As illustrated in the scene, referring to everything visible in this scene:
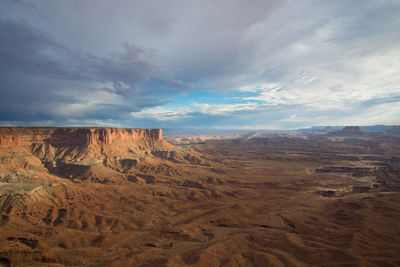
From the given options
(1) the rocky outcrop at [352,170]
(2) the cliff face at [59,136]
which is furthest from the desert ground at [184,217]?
(1) the rocky outcrop at [352,170]

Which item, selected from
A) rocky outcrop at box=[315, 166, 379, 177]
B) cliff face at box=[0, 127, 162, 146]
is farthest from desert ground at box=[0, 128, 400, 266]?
rocky outcrop at box=[315, 166, 379, 177]

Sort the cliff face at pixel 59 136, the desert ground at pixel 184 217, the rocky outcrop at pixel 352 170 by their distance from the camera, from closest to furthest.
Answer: the desert ground at pixel 184 217
the cliff face at pixel 59 136
the rocky outcrop at pixel 352 170

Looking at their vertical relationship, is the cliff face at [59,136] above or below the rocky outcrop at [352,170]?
above

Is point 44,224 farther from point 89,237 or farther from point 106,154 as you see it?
point 106,154

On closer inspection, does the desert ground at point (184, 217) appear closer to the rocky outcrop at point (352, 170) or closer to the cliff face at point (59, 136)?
the cliff face at point (59, 136)

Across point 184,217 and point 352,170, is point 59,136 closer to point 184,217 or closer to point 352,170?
point 184,217

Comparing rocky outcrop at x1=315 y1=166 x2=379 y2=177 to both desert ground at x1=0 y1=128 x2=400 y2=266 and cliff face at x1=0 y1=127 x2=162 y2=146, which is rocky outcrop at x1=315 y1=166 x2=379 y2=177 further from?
cliff face at x1=0 y1=127 x2=162 y2=146
